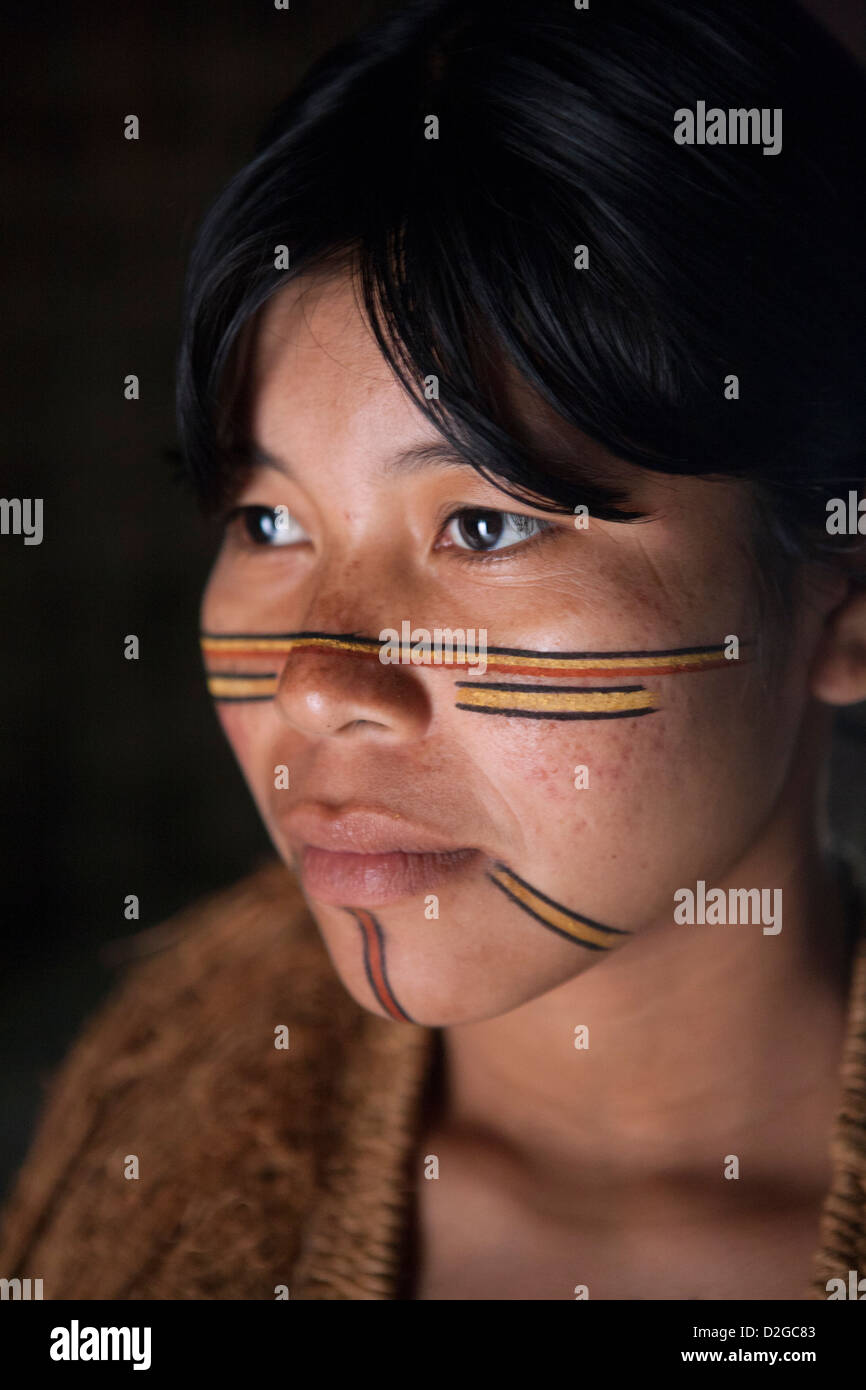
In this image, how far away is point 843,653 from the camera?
86 cm

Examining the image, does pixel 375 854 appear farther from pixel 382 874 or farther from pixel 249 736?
pixel 249 736

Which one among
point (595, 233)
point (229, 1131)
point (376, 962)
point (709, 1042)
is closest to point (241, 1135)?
point (229, 1131)

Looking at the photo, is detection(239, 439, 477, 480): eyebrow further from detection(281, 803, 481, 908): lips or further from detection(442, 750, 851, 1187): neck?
detection(442, 750, 851, 1187): neck

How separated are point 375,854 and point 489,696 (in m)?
0.14

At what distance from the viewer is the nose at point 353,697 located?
0.74 metres

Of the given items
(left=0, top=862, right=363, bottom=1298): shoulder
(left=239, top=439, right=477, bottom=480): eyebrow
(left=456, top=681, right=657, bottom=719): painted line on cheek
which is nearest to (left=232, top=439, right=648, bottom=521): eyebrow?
(left=239, top=439, right=477, bottom=480): eyebrow

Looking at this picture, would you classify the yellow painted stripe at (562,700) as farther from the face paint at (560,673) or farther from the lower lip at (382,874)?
the lower lip at (382,874)

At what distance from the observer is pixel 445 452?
723mm

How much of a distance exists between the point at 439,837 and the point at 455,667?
0.37 ft

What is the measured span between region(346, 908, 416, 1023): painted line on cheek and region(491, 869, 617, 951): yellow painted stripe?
98 mm

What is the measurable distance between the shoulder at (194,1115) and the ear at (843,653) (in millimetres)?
542

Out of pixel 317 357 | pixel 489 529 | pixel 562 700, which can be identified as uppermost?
pixel 317 357

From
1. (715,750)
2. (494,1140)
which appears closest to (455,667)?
(715,750)
